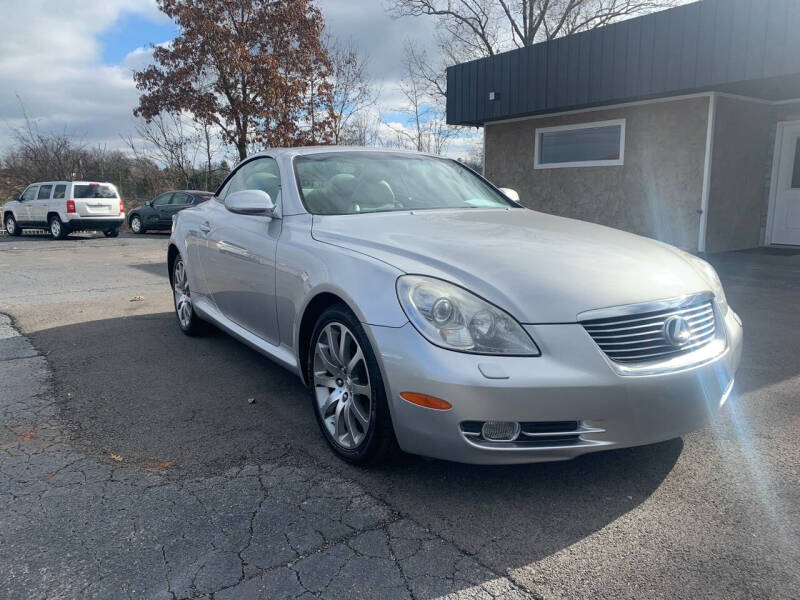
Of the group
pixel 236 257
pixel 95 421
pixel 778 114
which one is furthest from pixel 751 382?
pixel 778 114

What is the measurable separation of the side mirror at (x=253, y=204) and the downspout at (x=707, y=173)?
8987 millimetres

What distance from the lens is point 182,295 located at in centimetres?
551

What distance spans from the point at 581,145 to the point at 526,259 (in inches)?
411

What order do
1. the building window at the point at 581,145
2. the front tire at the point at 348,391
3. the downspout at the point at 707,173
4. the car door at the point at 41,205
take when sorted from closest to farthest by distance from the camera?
the front tire at the point at 348,391 < the downspout at the point at 707,173 < the building window at the point at 581,145 < the car door at the point at 41,205

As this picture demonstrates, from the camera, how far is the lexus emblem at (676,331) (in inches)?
99.0


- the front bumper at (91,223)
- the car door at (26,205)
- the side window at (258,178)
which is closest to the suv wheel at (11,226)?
the car door at (26,205)

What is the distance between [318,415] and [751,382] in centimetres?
297

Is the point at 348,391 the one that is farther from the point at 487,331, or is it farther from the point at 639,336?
the point at 639,336

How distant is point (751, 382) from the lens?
409 cm

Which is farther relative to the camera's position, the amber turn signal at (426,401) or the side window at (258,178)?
the side window at (258,178)

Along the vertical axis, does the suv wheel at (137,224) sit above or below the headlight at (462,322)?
below

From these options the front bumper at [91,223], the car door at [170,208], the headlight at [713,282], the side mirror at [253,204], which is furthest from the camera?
the car door at [170,208]

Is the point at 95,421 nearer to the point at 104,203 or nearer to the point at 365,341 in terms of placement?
the point at 365,341

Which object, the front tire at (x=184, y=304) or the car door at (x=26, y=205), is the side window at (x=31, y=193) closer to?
the car door at (x=26, y=205)
